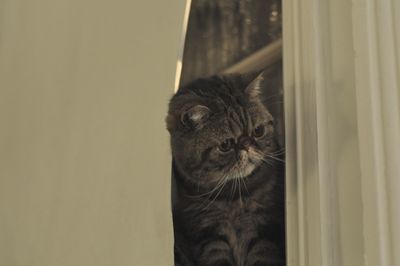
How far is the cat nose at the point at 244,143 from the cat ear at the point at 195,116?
0.09 m

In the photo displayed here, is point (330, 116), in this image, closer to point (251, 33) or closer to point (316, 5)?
point (316, 5)

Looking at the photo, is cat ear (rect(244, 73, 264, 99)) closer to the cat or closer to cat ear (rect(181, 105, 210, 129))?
the cat

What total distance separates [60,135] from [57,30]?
293mm

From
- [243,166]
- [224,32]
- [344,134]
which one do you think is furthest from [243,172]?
[224,32]

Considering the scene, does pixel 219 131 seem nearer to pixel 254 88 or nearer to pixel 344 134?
pixel 254 88

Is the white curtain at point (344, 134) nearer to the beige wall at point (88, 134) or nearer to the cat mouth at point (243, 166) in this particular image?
the cat mouth at point (243, 166)

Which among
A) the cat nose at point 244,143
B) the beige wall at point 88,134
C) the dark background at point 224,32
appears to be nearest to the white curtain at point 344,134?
the cat nose at point 244,143

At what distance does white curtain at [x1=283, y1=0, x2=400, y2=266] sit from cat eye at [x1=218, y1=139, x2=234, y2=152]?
0.60 feet

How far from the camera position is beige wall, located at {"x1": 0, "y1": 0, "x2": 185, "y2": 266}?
36.8 inches

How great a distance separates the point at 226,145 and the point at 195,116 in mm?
88

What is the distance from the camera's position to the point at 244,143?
2.87 feet

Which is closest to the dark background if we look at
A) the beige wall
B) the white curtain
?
the beige wall

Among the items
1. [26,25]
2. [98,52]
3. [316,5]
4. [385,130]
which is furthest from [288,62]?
[26,25]

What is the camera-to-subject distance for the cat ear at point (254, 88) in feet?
3.02
